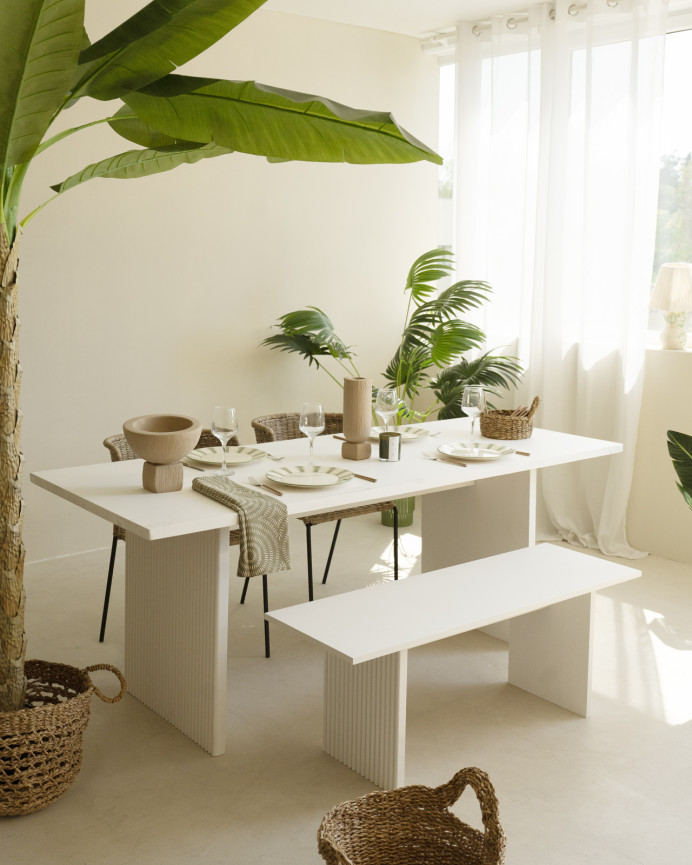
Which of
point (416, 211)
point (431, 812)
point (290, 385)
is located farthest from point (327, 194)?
point (431, 812)

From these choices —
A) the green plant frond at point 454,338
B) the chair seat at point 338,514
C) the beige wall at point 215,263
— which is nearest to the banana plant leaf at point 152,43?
the chair seat at point 338,514

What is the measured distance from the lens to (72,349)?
4.49 meters

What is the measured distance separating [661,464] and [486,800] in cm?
Answer: 300

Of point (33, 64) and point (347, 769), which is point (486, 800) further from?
point (33, 64)

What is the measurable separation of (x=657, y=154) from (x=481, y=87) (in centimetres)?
121

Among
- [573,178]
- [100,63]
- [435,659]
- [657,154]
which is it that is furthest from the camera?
[573,178]

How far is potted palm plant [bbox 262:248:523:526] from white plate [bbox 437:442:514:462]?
1.31m

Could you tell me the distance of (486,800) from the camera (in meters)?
2.09

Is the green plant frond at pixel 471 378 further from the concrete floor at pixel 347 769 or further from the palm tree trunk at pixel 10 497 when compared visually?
the palm tree trunk at pixel 10 497

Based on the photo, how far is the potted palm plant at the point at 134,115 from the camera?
6.84ft

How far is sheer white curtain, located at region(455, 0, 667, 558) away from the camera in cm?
452

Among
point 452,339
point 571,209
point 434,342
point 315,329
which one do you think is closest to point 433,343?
point 434,342

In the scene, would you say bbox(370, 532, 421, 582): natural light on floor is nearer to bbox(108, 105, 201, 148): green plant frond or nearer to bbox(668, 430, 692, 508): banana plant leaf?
bbox(668, 430, 692, 508): banana plant leaf

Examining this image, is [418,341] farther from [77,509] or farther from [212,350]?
[77,509]
